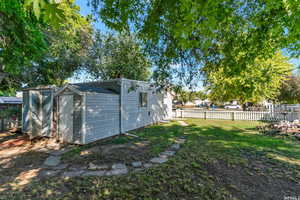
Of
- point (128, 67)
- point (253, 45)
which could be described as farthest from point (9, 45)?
point (128, 67)

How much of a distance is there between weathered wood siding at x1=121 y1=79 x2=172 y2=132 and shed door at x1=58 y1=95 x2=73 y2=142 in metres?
2.43

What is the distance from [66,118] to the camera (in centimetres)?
572

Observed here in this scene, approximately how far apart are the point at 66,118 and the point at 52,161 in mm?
2126

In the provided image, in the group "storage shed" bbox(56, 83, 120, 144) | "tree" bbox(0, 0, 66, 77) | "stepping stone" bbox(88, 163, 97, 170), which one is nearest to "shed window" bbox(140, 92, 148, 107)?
"storage shed" bbox(56, 83, 120, 144)

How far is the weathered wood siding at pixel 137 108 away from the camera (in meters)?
7.38

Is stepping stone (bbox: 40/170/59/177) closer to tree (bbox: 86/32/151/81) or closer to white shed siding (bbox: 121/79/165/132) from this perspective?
white shed siding (bbox: 121/79/165/132)

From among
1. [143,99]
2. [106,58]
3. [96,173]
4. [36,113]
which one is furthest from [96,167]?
[106,58]

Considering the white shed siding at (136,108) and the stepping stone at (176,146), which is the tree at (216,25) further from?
the stepping stone at (176,146)

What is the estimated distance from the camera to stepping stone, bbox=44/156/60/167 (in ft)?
12.4

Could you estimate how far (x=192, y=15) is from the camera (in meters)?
1.86

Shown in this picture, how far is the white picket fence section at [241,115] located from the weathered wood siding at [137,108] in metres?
3.74

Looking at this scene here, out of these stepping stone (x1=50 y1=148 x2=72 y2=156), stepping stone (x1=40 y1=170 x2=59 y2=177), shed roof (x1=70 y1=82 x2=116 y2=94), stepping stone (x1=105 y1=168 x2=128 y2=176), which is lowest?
stepping stone (x1=40 y1=170 x2=59 y2=177)

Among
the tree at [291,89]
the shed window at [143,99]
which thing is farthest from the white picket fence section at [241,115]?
the tree at [291,89]

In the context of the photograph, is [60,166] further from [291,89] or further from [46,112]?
[291,89]
